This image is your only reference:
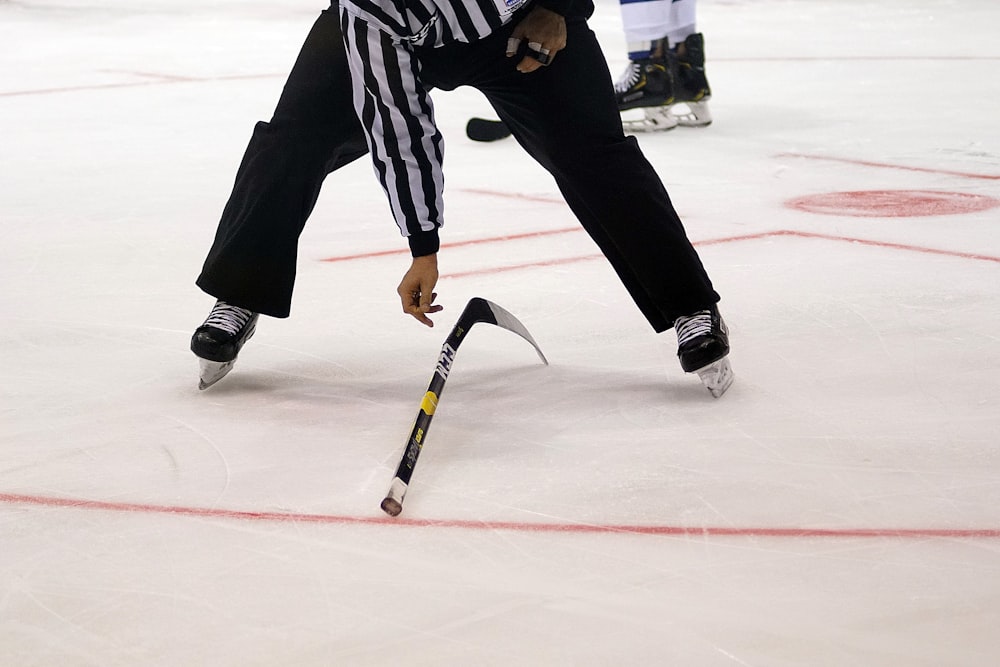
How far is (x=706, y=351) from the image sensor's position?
202 cm

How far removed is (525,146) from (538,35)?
0.20 metres

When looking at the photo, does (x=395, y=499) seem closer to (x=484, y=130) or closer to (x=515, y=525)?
(x=515, y=525)

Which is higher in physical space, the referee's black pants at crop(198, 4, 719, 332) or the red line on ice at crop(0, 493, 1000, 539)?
the referee's black pants at crop(198, 4, 719, 332)

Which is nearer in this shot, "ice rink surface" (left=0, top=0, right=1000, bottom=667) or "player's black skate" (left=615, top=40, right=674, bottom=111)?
"ice rink surface" (left=0, top=0, right=1000, bottom=667)

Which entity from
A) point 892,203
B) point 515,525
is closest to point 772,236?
point 892,203

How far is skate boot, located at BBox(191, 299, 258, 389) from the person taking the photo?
6.86 feet

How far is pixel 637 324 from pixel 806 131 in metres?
2.39

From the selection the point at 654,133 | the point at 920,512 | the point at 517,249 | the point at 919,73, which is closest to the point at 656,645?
the point at 920,512

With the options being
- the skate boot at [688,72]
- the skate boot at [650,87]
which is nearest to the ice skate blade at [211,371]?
the skate boot at [650,87]

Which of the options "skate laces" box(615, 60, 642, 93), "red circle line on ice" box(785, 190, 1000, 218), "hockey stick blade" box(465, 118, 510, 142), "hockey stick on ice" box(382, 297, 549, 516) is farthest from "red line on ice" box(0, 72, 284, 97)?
"hockey stick on ice" box(382, 297, 549, 516)

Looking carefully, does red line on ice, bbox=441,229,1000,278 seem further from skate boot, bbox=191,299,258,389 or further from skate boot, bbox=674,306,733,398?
skate boot, bbox=674,306,733,398

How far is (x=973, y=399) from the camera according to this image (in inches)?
78.2

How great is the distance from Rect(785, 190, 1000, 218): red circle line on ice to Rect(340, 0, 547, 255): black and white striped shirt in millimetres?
1707

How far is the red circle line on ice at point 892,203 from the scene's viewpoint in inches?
131
